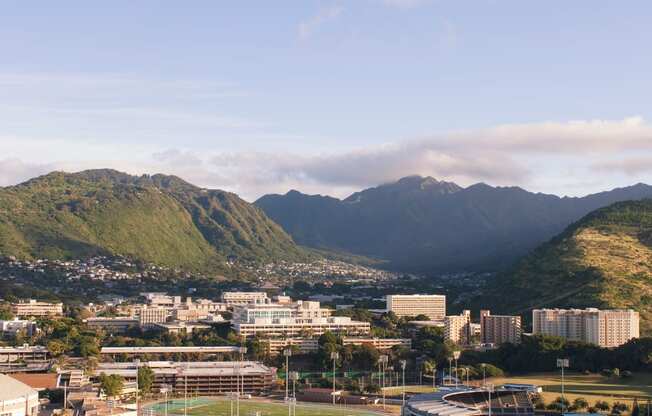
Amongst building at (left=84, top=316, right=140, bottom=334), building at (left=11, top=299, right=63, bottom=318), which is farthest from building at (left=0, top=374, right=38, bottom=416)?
building at (left=11, top=299, right=63, bottom=318)

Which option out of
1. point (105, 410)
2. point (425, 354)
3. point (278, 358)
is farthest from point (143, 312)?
point (105, 410)

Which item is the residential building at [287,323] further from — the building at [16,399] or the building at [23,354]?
the building at [16,399]

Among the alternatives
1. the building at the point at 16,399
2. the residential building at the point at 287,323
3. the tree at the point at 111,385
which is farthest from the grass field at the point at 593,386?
the building at the point at 16,399

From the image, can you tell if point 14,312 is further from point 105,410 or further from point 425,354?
point 105,410

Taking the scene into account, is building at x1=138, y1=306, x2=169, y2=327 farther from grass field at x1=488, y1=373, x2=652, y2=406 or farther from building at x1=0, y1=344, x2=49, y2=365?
grass field at x1=488, y1=373, x2=652, y2=406

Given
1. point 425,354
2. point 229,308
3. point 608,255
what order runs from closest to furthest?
point 425,354 < point 608,255 < point 229,308

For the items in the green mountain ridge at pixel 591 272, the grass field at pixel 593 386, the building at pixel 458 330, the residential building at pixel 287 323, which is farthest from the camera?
the green mountain ridge at pixel 591 272
